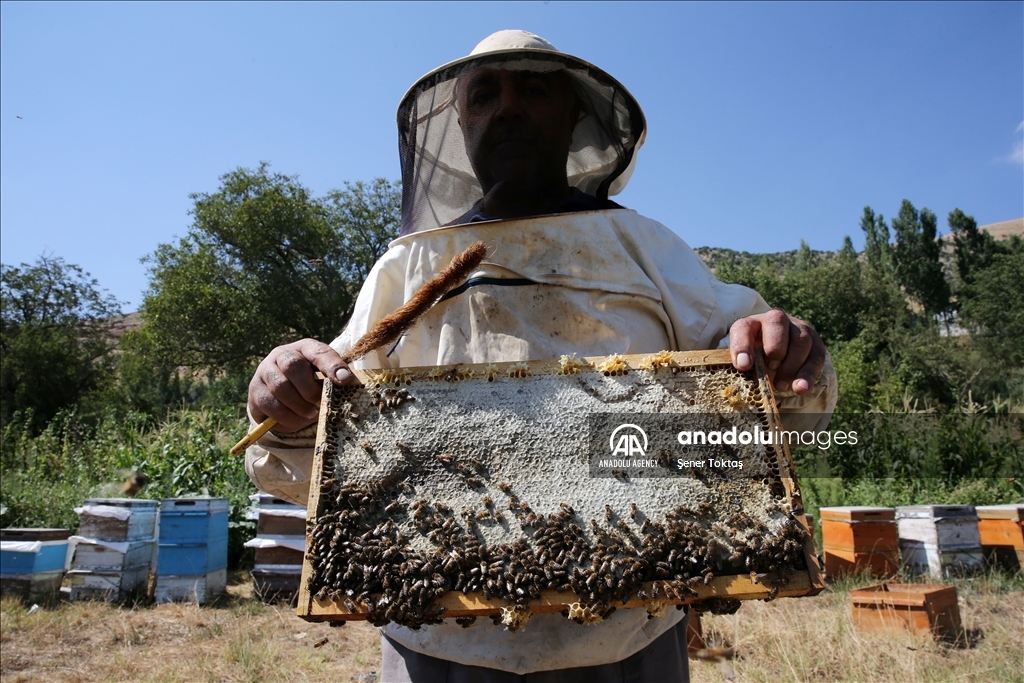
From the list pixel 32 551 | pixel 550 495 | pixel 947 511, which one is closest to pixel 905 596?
pixel 947 511

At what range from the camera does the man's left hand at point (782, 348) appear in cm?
167

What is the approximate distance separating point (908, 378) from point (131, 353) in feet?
117

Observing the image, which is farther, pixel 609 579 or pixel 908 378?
pixel 908 378

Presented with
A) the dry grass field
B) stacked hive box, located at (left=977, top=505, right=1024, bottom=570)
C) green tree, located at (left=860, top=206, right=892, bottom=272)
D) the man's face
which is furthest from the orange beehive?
green tree, located at (left=860, top=206, right=892, bottom=272)

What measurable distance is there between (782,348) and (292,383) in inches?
54.8

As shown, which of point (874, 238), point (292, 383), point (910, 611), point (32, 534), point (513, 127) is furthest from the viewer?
point (874, 238)

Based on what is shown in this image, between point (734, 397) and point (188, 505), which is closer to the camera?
point (734, 397)

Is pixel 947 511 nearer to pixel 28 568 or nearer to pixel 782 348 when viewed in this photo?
pixel 782 348

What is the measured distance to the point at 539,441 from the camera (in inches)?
67.1

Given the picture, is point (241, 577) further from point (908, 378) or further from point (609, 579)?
point (908, 378)

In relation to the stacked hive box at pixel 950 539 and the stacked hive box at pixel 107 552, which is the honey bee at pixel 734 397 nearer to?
the stacked hive box at pixel 950 539

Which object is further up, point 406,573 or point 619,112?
point 619,112

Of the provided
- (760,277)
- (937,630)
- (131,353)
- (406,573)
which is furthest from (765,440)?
(760,277)

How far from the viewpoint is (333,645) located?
558 cm
